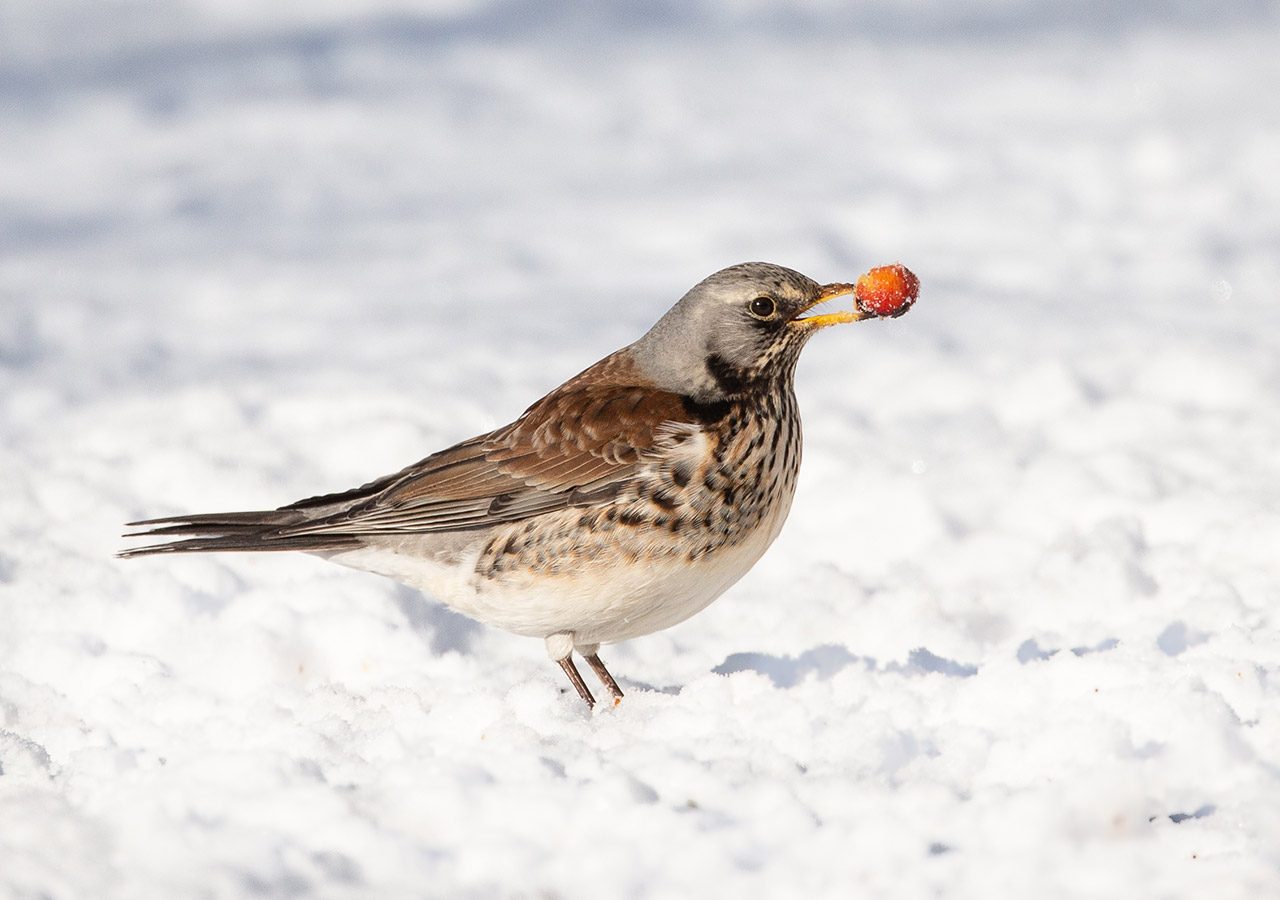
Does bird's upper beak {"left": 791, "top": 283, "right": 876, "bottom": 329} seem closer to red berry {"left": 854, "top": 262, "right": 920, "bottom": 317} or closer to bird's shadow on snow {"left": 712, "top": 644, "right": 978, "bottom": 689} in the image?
red berry {"left": 854, "top": 262, "right": 920, "bottom": 317}

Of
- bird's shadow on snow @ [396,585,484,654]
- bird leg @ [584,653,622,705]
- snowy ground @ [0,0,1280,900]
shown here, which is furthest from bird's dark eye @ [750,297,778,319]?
bird's shadow on snow @ [396,585,484,654]

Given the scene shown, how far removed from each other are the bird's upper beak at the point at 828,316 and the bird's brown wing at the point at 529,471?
48 cm

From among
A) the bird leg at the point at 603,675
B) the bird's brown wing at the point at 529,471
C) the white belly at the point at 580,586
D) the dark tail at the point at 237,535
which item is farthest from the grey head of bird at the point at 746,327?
the dark tail at the point at 237,535

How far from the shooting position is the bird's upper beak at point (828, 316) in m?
4.95

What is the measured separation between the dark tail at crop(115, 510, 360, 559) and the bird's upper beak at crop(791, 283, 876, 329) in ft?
5.43

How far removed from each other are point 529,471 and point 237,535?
98 centimetres

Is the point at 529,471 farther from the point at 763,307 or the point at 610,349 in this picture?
the point at 610,349

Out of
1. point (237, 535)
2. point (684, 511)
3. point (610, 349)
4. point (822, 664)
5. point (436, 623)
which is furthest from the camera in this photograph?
point (610, 349)

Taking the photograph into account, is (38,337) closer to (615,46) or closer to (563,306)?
(563,306)

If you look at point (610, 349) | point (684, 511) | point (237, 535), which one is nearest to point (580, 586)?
point (684, 511)

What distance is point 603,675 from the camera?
16.8ft

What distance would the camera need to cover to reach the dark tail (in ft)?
16.0

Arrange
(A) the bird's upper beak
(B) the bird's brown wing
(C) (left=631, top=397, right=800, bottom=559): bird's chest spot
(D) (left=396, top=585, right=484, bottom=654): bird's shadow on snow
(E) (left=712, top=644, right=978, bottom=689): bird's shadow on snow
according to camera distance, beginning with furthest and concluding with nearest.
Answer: (D) (left=396, top=585, right=484, bottom=654): bird's shadow on snow → (E) (left=712, top=644, right=978, bottom=689): bird's shadow on snow → (A) the bird's upper beak → (B) the bird's brown wing → (C) (left=631, top=397, right=800, bottom=559): bird's chest spot

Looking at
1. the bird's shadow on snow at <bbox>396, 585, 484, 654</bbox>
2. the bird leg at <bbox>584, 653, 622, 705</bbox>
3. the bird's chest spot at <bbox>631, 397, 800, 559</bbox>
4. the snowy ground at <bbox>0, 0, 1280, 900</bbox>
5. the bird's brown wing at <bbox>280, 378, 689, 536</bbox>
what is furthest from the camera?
the bird's shadow on snow at <bbox>396, 585, 484, 654</bbox>
